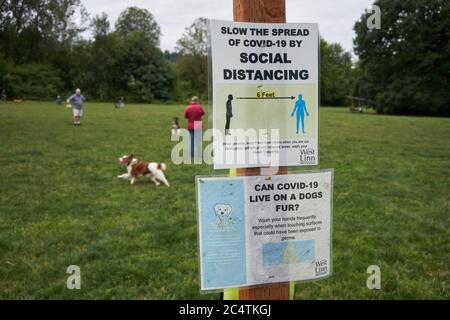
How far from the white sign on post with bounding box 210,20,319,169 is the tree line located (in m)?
22.8

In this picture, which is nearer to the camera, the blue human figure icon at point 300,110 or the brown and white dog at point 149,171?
the blue human figure icon at point 300,110

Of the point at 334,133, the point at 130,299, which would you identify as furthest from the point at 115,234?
the point at 334,133

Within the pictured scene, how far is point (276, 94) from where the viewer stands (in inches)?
103

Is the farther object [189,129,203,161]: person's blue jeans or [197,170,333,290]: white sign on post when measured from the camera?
[189,129,203,161]: person's blue jeans

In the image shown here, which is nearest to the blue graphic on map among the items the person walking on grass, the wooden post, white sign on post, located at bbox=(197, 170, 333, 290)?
white sign on post, located at bbox=(197, 170, 333, 290)

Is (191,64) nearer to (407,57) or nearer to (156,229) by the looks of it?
(407,57)

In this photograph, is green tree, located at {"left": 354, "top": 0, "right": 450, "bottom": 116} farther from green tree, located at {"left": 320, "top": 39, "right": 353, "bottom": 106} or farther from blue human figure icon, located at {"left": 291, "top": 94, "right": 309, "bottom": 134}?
blue human figure icon, located at {"left": 291, "top": 94, "right": 309, "bottom": 134}

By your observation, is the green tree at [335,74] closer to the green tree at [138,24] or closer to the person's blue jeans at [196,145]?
the green tree at [138,24]

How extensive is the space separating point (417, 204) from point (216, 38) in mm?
6970

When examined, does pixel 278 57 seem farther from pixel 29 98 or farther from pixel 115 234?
pixel 29 98

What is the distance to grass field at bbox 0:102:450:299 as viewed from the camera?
4.62 metres

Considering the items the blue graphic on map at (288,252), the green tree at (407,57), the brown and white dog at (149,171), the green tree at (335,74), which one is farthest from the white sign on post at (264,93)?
the green tree at (335,74)

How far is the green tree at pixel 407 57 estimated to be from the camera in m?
40.8

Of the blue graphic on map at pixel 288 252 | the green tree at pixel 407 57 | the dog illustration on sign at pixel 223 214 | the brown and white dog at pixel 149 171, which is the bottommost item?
the brown and white dog at pixel 149 171
